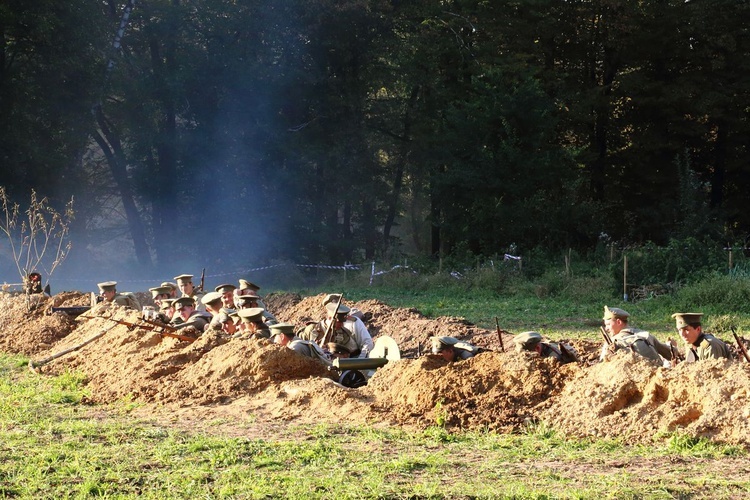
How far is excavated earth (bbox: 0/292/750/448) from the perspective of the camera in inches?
326

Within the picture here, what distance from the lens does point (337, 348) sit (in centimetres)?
1284

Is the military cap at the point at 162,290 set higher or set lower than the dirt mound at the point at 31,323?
higher

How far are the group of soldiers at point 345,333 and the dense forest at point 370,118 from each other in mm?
17543

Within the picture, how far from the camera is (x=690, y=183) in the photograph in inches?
A: 1208

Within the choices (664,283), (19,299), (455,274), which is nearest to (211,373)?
(19,299)

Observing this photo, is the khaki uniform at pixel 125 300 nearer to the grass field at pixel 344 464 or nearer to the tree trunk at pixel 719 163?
the grass field at pixel 344 464

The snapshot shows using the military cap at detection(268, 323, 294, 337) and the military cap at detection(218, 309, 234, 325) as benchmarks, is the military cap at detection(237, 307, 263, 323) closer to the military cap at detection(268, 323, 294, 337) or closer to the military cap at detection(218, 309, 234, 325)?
the military cap at detection(268, 323, 294, 337)

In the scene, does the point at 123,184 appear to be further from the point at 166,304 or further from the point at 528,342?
the point at 528,342

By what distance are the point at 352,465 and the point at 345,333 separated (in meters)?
5.36

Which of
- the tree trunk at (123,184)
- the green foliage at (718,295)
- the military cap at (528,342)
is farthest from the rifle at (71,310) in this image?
the tree trunk at (123,184)

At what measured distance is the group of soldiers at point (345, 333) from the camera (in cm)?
1052

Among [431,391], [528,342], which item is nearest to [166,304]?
[528,342]

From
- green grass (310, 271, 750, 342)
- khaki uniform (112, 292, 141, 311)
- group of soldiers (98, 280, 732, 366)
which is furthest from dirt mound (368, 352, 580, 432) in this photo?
khaki uniform (112, 292, 141, 311)

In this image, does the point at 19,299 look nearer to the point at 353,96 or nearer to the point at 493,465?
the point at 493,465
